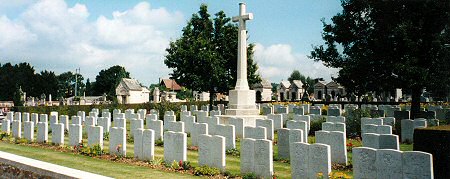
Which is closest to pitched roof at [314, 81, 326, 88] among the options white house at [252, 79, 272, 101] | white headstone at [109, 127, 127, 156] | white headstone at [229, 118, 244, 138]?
white house at [252, 79, 272, 101]

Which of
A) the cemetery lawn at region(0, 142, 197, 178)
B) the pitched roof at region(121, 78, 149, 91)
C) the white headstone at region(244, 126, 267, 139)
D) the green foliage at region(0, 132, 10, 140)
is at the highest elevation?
the pitched roof at region(121, 78, 149, 91)

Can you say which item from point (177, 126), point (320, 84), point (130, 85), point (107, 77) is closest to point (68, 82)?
point (107, 77)

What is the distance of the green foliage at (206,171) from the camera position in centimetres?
802

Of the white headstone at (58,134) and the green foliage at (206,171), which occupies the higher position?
the white headstone at (58,134)

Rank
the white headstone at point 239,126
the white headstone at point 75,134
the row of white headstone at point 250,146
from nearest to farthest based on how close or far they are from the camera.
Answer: the row of white headstone at point 250,146 < the white headstone at point 75,134 < the white headstone at point 239,126

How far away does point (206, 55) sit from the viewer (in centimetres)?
2559

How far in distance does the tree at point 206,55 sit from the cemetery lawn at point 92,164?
14794 millimetres

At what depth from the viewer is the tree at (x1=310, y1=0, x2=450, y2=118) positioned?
1633cm

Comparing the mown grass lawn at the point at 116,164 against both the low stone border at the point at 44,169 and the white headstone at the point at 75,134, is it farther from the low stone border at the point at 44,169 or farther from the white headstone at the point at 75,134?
the low stone border at the point at 44,169

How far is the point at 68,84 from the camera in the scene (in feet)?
385

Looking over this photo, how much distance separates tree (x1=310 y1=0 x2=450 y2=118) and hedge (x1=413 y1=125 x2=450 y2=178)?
34.0 feet

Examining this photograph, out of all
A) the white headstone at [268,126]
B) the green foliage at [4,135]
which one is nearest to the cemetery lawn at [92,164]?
the green foliage at [4,135]

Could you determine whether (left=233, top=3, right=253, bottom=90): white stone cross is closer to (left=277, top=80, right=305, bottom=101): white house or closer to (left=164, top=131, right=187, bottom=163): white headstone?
(left=164, top=131, right=187, bottom=163): white headstone

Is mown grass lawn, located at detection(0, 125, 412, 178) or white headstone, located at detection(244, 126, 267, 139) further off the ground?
white headstone, located at detection(244, 126, 267, 139)
